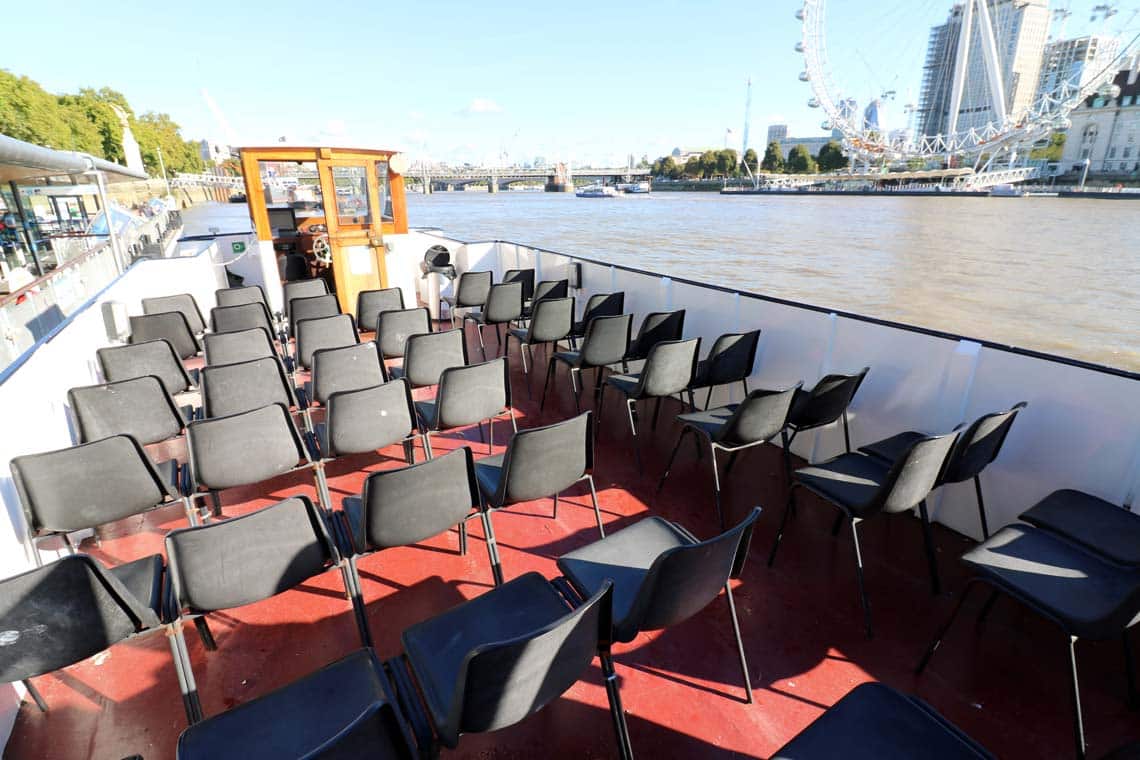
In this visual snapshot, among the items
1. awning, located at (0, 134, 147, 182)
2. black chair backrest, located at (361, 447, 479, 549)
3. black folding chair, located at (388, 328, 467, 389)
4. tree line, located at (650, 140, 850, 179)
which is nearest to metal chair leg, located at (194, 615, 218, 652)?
black chair backrest, located at (361, 447, 479, 549)

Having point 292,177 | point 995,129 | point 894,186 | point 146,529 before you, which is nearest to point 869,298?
point 292,177

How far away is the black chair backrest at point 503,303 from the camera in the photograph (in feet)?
15.5

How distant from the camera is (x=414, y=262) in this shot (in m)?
6.68

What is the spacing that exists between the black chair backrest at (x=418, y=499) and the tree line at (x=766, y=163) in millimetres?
81969

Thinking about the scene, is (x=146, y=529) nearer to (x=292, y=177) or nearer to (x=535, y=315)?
(x=535, y=315)

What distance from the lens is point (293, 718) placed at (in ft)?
3.99

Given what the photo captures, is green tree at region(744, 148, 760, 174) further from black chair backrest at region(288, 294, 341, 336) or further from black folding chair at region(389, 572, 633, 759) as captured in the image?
black folding chair at region(389, 572, 633, 759)

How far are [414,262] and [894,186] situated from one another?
72.8 meters

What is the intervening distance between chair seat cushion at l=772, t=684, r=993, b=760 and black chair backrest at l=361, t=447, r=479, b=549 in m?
1.17

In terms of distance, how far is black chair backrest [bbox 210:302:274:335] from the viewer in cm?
412

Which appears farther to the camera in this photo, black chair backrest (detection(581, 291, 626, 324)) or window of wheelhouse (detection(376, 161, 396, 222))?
window of wheelhouse (detection(376, 161, 396, 222))

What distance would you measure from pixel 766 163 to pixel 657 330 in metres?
86.3

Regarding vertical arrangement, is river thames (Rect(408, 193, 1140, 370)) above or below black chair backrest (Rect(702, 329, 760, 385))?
below

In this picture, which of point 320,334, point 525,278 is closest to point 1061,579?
point 320,334
